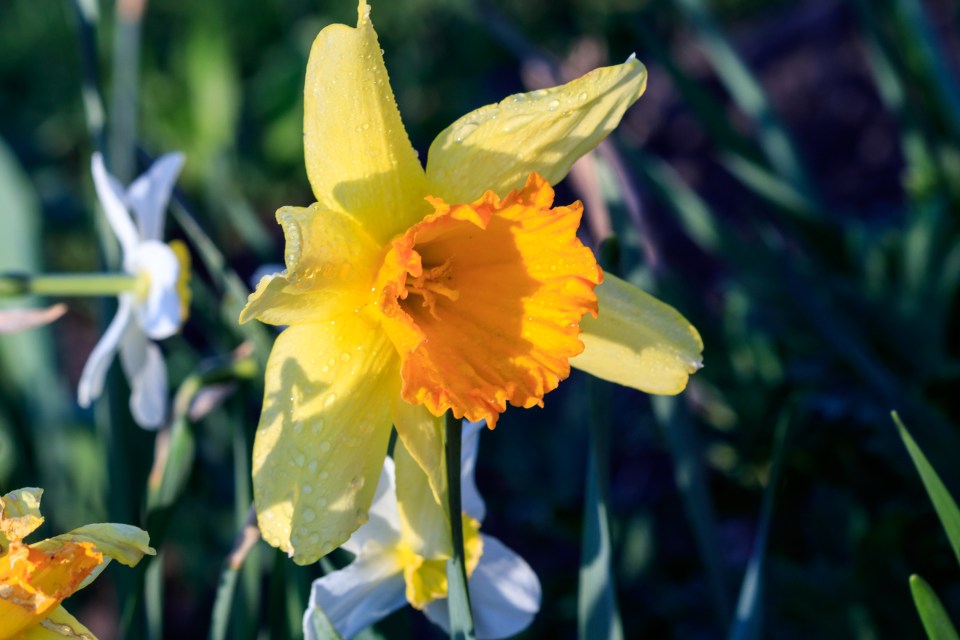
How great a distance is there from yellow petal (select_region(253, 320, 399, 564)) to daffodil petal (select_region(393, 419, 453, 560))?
35 millimetres

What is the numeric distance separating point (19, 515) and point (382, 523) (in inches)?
11.8

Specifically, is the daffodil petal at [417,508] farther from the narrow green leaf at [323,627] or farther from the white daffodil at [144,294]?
the white daffodil at [144,294]

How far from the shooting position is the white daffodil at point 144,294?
969 mm

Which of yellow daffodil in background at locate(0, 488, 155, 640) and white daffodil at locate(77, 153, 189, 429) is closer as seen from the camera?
yellow daffodil in background at locate(0, 488, 155, 640)

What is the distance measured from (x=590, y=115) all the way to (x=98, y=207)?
0.73m

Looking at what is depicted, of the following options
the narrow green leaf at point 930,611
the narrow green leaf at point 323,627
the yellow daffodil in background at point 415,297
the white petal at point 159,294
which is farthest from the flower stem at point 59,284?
the narrow green leaf at point 930,611

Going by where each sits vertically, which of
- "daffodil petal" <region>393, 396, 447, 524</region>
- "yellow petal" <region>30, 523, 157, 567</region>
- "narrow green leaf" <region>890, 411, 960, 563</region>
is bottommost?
"narrow green leaf" <region>890, 411, 960, 563</region>

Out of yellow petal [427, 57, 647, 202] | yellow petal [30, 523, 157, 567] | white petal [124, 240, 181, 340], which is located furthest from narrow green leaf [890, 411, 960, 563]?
white petal [124, 240, 181, 340]

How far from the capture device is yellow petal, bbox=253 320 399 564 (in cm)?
65

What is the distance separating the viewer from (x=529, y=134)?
2.43ft

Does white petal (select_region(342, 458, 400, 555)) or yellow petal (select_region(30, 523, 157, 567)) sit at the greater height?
yellow petal (select_region(30, 523, 157, 567))

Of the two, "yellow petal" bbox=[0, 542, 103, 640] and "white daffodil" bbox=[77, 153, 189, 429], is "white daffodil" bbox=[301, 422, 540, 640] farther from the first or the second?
"white daffodil" bbox=[77, 153, 189, 429]

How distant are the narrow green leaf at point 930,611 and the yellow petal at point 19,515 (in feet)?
1.95

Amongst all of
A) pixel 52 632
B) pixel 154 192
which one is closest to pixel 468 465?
pixel 52 632
